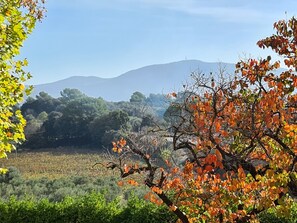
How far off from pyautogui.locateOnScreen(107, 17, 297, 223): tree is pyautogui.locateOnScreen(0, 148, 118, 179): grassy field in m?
32.1

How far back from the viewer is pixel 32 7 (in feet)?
48.7

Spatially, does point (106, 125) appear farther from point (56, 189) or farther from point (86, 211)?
point (86, 211)

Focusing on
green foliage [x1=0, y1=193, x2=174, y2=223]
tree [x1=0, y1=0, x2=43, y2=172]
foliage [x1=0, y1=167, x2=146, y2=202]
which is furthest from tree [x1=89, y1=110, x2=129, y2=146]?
tree [x1=0, y1=0, x2=43, y2=172]

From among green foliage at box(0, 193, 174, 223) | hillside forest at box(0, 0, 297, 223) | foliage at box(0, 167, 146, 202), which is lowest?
foliage at box(0, 167, 146, 202)

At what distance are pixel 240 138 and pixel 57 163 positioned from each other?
46.0 meters

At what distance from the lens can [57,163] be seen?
51.0m

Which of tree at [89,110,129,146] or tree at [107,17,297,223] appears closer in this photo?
tree at [107,17,297,223]

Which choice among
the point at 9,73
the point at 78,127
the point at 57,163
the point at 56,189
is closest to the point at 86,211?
the point at 9,73

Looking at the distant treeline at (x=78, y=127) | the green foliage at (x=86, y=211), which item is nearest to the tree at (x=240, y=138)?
the green foliage at (x=86, y=211)

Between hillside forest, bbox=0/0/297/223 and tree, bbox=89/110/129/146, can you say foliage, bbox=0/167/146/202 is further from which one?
tree, bbox=89/110/129/146

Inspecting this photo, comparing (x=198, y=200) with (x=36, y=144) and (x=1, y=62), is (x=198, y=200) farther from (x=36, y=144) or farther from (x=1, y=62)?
(x=36, y=144)

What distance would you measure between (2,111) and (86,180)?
23489 millimetres

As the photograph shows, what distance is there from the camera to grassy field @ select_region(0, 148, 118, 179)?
141 feet

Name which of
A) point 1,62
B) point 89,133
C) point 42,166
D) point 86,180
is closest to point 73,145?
point 89,133
